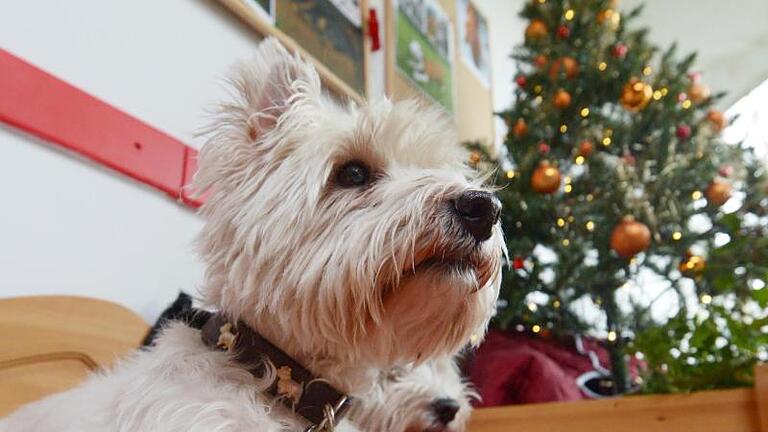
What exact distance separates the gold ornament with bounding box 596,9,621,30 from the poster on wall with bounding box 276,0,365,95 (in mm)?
946

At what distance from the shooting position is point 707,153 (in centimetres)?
223

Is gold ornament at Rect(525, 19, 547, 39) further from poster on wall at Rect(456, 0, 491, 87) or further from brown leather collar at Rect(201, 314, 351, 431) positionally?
brown leather collar at Rect(201, 314, 351, 431)

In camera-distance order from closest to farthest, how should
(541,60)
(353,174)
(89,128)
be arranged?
(353,174), (89,128), (541,60)

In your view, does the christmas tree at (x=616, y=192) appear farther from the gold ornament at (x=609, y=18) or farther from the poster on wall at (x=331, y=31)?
the poster on wall at (x=331, y=31)

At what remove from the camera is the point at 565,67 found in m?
2.32

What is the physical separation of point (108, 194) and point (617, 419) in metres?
1.27

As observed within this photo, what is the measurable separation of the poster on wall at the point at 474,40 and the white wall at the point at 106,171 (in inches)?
74.0

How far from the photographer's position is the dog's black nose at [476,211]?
755 mm

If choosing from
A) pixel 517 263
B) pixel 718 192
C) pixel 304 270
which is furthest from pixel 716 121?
pixel 304 270

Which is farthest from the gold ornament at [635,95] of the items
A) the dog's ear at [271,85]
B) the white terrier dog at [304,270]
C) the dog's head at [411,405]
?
the dog's ear at [271,85]

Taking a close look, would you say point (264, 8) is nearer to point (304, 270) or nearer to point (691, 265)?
point (304, 270)

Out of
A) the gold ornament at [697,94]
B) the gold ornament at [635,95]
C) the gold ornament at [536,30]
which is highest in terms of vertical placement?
the gold ornament at [536,30]

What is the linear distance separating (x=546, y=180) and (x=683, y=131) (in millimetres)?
602

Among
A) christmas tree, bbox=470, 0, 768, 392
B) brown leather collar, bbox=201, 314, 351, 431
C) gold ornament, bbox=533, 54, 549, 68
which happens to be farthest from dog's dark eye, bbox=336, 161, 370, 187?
gold ornament, bbox=533, 54, 549, 68
